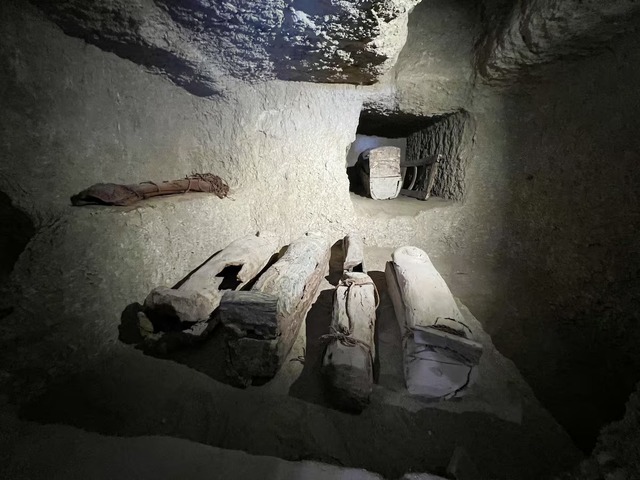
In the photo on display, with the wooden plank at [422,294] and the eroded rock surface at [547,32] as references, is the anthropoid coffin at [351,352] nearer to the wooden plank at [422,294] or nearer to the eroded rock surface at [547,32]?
the wooden plank at [422,294]

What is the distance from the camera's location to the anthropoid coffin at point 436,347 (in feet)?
6.28

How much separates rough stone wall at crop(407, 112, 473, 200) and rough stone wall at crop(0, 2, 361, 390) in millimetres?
1696

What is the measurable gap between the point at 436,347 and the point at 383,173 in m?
3.69

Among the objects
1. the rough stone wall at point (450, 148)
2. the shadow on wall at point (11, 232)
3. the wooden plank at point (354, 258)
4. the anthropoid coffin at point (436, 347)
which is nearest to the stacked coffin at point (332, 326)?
the anthropoid coffin at point (436, 347)

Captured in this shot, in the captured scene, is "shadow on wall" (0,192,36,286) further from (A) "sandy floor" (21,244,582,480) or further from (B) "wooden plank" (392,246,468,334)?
(B) "wooden plank" (392,246,468,334)

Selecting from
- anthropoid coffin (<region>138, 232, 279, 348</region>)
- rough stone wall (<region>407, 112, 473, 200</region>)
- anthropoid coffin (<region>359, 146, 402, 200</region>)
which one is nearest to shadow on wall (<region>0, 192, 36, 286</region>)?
anthropoid coffin (<region>138, 232, 279, 348</region>)

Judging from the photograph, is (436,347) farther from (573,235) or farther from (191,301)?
(573,235)

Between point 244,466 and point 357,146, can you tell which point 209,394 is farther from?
point 357,146

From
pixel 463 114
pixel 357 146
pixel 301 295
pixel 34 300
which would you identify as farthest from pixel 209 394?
pixel 357 146

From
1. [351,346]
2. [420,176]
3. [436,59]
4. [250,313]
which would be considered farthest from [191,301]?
[420,176]

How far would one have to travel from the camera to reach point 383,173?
5078 millimetres

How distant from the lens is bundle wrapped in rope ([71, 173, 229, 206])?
8.21 ft

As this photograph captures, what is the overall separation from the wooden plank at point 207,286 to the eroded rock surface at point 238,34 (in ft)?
6.92

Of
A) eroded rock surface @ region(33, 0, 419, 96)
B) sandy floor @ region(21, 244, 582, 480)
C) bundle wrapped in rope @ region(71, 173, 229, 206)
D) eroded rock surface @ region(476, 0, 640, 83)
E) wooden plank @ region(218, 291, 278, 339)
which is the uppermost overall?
eroded rock surface @ region(476, 0, 640, 83)
